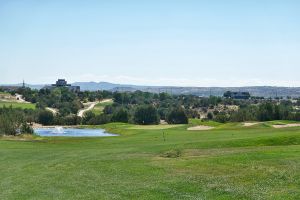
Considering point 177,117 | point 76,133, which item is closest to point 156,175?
point 76,133

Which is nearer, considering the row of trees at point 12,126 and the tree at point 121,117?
the row of trees at point 12,126

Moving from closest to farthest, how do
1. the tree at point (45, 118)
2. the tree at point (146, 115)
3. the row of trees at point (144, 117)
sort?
the row of trees at point (144, 117), the tree at point (146, 115), the tree at point (45, 118)

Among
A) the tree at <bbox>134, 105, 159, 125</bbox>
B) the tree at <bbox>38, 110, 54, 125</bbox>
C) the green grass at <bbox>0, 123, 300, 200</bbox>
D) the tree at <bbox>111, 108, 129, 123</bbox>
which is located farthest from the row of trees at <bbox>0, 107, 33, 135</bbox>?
the green grass at <bbox>0, 123, 300, 200</bbox>

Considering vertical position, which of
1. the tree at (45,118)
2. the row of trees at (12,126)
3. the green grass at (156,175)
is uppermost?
the green grass at (156,175)

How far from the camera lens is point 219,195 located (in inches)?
918

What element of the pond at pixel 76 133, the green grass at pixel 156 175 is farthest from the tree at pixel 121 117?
the green grass at pixel 156 175

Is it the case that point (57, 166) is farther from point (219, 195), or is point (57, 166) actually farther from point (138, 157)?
point (219, 195)

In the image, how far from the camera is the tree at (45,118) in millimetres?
186000

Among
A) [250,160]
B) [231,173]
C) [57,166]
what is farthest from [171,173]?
[57,166]

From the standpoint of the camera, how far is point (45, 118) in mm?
186500

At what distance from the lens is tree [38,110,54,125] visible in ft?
610

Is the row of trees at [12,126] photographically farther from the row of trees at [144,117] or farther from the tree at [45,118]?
the tree at [45,118]

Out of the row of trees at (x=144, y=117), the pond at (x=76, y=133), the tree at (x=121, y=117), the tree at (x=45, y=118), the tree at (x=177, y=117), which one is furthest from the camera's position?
the tree at (x=45, y=118)

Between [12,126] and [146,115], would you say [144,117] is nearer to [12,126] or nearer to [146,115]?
[146,115]
